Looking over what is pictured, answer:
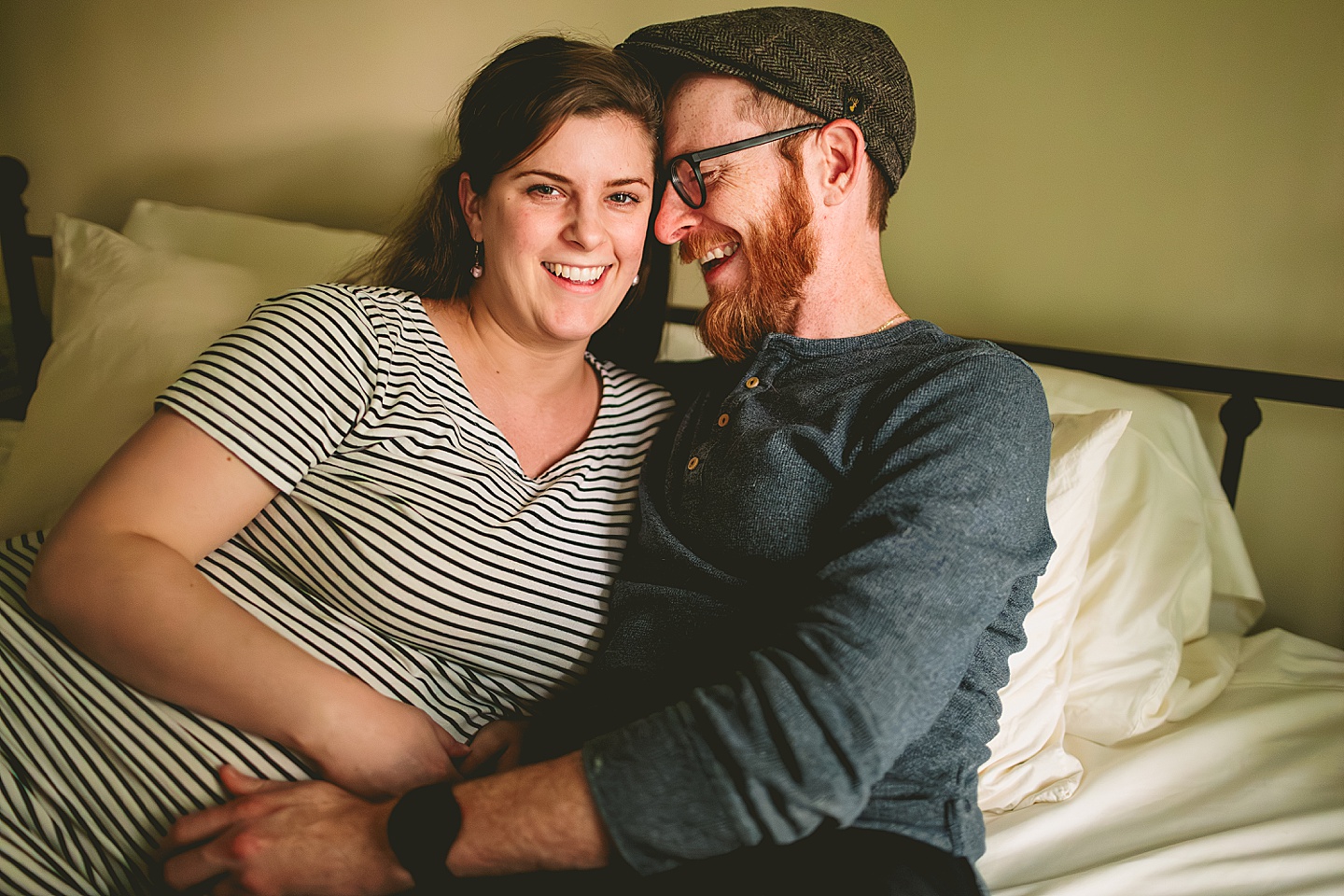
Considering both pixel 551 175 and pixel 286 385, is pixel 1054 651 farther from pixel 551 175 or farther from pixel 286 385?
pixel 286 385

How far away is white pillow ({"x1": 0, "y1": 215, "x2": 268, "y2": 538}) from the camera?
1398 millimetres

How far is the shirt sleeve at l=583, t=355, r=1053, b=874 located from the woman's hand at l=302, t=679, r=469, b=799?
0.27m

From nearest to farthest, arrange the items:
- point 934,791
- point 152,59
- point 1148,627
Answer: point 934,791
point 1148,627
point 152,59

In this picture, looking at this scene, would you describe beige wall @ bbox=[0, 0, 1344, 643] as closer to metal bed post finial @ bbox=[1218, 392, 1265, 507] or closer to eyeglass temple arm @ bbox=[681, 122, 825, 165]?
metal bed post finial @ bbox=[1218, 392, 1265, 507]

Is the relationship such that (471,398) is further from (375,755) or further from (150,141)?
(150,141)

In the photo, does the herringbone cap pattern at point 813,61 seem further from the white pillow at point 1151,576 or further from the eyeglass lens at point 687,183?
the white pillow at point 1151,576

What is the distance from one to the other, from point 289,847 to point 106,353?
1.05 metres

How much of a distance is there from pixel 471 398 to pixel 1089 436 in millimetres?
805

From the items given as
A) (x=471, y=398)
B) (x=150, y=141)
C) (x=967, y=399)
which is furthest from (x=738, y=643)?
(x=150, y=141)

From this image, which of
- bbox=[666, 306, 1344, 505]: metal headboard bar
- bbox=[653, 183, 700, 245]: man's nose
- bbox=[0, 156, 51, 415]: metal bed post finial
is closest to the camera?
bbox=[653, 183, 700, 245]: man's nose

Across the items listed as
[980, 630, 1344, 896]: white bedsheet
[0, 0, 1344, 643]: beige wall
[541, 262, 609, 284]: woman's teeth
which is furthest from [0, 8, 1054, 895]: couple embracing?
[0, 0, 1344, 643]: beige wall

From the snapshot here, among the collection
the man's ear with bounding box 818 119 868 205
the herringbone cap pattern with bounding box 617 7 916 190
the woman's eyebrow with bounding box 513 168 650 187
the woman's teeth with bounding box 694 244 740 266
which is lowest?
the woman's teeth with bounding box 694 244 740 266

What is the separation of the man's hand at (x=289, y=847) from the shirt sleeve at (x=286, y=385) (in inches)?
12.7

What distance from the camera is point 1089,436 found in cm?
120
